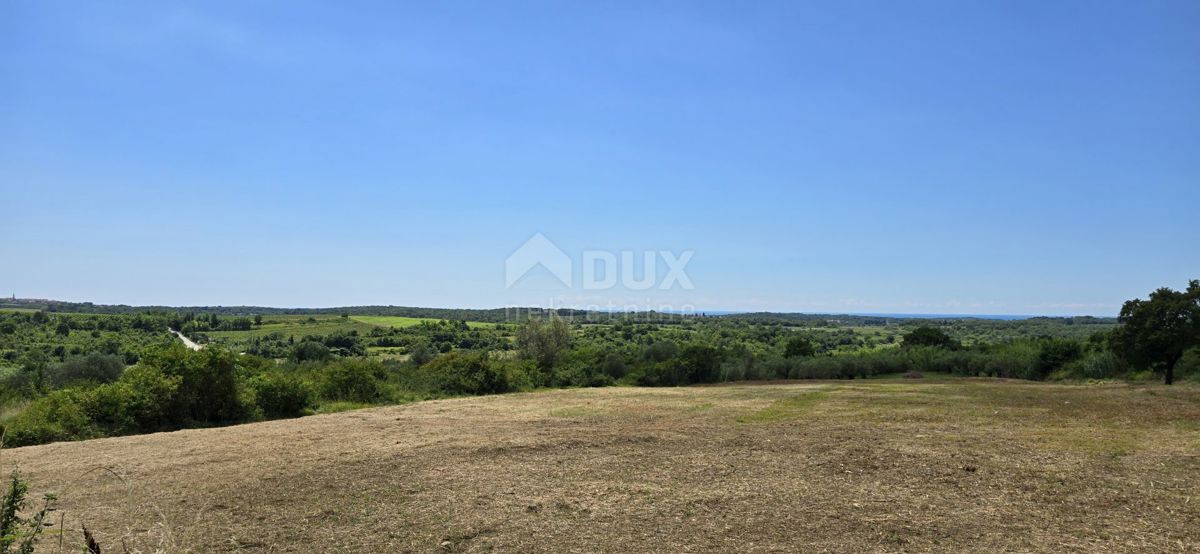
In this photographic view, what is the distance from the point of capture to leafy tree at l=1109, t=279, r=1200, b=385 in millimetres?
24812

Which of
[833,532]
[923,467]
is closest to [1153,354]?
[923,467]

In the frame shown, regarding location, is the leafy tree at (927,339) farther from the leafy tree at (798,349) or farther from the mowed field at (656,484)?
the mowed field at (656,484)

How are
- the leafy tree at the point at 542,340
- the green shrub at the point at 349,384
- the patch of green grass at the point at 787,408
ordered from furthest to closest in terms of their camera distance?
the leafy tree at the point at 542,340
the green shrub at the point at 349,384
the patch of green grass at the point at 787,408

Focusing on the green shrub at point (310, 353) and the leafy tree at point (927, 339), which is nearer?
the green shrub at point (310, 353)

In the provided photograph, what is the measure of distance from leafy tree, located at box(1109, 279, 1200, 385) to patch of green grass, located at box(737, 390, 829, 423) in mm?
13157

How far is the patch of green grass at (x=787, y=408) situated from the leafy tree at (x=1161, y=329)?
13157 millimetres

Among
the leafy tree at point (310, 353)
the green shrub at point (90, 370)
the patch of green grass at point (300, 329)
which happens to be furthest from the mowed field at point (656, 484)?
the patch of green grass at point (300, 329)

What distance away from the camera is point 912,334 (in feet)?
174

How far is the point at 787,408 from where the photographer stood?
20469mm

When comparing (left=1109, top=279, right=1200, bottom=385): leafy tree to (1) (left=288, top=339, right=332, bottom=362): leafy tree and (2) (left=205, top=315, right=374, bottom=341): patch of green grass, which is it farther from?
(2) (left=205, top=315, right=374, bottom=341): patch of green grass

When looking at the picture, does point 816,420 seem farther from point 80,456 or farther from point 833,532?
point 80,456

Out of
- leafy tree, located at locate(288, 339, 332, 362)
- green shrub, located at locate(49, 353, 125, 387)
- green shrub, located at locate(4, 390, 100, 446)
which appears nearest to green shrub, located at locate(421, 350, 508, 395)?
green shrub, located at locate(49, 353, 125, 387)

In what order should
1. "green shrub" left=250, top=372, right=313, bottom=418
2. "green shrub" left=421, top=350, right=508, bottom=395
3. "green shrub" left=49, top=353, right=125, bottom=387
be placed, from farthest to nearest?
1. "green shrub" left=421, top=350, right=508, bottom=395
2. "green shrub" left=49, top=353, right=125, bottom=387
3. "green shrub" left=250, top=372, right=313, bottom=418

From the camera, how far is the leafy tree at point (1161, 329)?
24.8 meters
